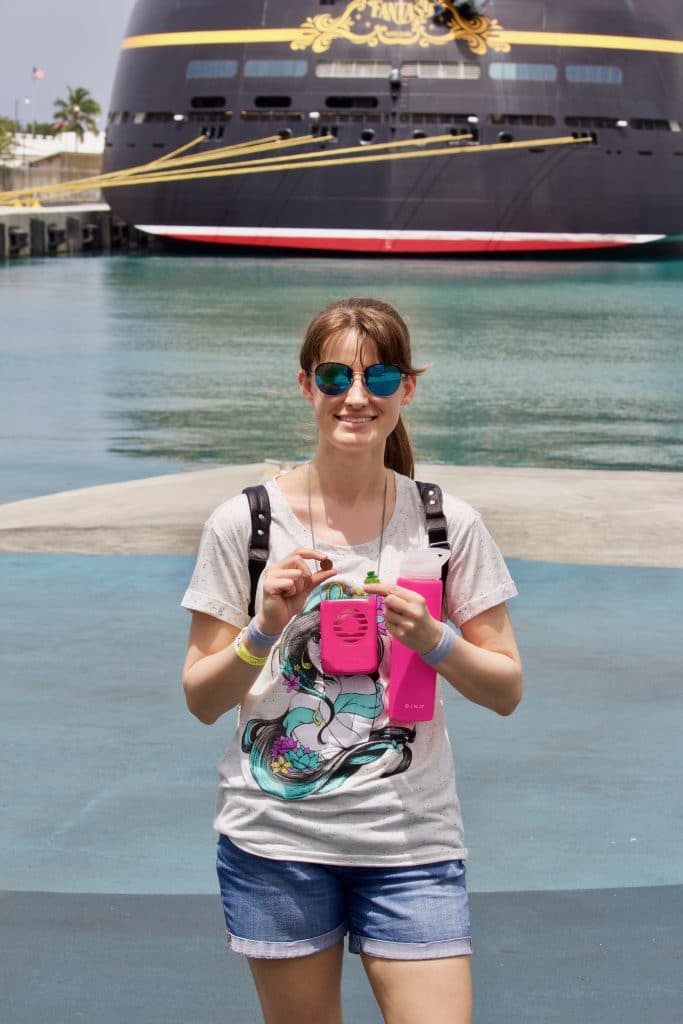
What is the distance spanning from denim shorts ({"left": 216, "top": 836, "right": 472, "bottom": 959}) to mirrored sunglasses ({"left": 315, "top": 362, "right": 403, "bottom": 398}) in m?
0.64

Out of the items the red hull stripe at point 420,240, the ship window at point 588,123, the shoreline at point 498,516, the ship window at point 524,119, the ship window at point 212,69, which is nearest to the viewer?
the shoreline at point 498,516

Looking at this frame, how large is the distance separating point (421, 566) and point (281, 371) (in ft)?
59.5

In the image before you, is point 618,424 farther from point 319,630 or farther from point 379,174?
point 379,174

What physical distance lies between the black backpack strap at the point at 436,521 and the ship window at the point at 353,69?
165 ft

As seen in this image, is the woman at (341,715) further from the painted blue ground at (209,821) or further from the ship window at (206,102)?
the ship window at (206,102)

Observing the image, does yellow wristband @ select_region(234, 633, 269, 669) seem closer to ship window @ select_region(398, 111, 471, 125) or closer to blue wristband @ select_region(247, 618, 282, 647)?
blue wristband @ select_region(247, 618, 282, 647)

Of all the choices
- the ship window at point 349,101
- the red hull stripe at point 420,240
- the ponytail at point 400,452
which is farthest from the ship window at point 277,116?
the ponytail at point 400,452

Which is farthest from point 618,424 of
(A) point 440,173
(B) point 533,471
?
(A) point 440,173

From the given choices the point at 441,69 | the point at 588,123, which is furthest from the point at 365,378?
the point at 588,123

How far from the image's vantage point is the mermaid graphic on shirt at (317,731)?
2312 mm

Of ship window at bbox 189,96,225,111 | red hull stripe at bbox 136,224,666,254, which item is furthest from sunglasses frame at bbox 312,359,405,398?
ship window at bbox 189,96,225,111

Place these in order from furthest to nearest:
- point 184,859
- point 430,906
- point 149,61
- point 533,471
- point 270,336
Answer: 1. point 149,61
2. point 270,336
3. point 533,471
4. point 184,859
5. point 430,906

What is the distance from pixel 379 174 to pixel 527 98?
5080 mm

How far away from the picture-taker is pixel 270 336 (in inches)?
987
